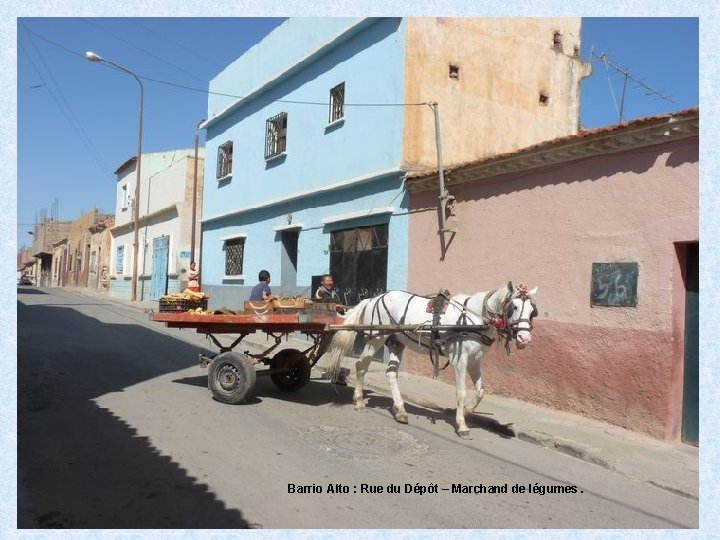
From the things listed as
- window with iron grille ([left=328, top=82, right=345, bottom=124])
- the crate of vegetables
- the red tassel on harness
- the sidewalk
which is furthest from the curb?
window with iron grille ([left=328, top=82, right=345, bottom=124])

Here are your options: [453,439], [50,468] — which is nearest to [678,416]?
[453,439]

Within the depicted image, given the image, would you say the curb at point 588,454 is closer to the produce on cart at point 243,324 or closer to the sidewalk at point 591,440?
the sidewalk at point 591,440

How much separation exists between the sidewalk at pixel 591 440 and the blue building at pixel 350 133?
313cm

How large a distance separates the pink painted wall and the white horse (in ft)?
4.55

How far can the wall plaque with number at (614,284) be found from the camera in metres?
7.11

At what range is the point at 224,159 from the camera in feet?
59.9

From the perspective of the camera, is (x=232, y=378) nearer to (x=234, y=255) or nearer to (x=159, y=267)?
(x=234, y=255)

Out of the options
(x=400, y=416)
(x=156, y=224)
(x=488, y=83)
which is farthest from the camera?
(x=156, y=224)

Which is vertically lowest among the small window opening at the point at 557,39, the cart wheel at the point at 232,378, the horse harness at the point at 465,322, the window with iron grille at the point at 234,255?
the cart wheel at the point at 232,378

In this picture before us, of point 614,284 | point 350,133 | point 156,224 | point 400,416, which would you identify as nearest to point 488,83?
point 350,133

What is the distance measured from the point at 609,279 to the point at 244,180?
11625mm

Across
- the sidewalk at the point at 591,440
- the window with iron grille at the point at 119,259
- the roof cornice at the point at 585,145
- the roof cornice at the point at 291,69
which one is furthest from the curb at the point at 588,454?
the window with iron grille at the point at 119,259

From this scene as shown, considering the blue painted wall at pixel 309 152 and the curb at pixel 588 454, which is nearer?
the curb at pixel 588 454

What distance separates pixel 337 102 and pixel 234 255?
20.8ft
